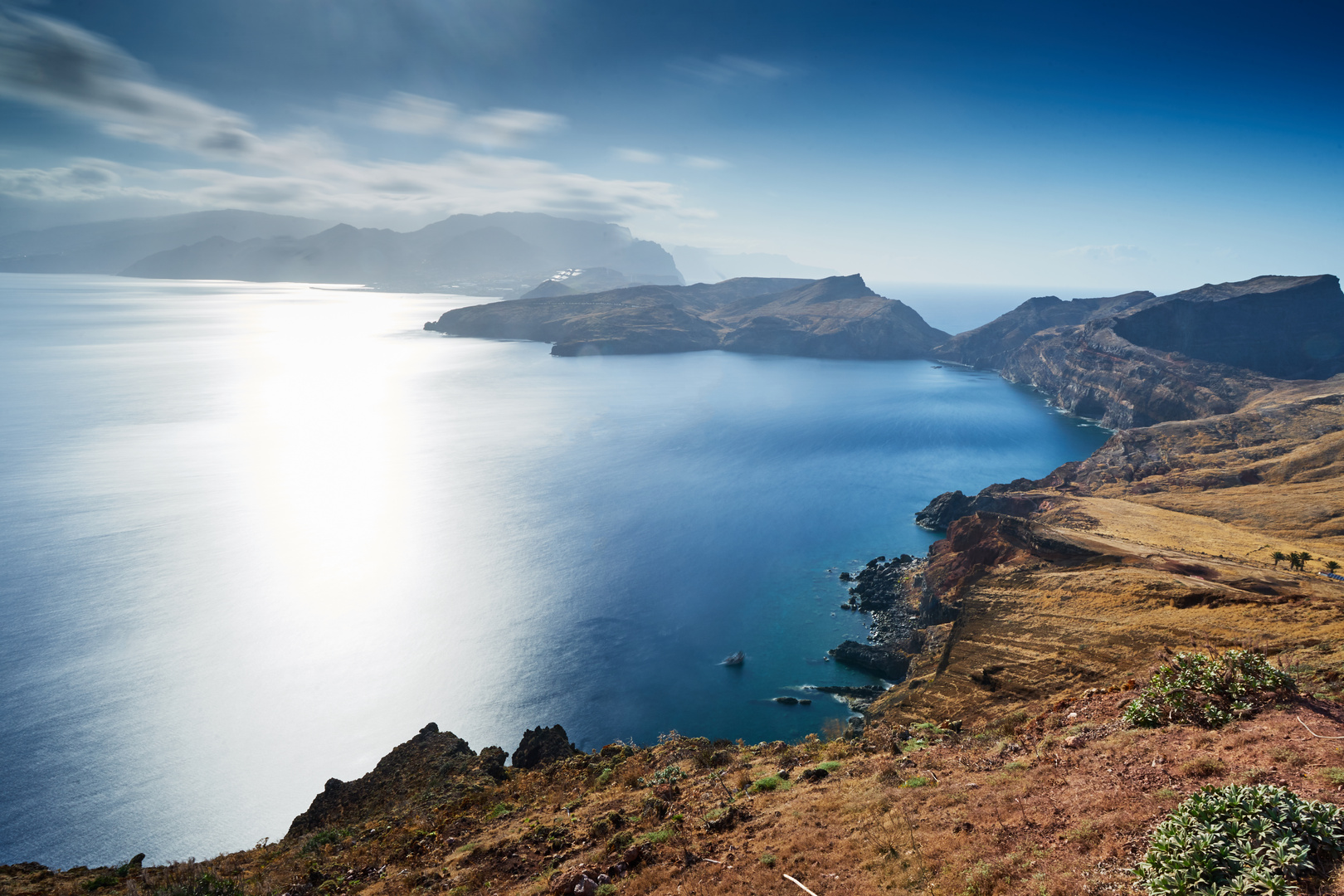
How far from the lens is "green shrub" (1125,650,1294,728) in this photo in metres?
12.8

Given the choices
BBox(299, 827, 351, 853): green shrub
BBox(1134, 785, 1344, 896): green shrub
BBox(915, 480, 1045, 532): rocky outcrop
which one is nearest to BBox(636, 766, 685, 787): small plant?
BBox(299, 827, 351, 853): green shrub

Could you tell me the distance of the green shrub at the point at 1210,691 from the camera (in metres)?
12.8

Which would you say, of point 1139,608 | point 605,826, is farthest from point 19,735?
point 1139,608

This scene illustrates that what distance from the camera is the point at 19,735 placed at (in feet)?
109

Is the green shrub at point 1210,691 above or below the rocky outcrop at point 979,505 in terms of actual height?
above

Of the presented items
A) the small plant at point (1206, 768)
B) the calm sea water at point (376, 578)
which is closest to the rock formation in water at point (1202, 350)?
the calm sea water at point (376, 578)

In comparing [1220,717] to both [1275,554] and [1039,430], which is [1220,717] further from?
[1039,430]

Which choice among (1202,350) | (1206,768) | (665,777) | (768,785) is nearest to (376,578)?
(665,777)

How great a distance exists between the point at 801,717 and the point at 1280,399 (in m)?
111

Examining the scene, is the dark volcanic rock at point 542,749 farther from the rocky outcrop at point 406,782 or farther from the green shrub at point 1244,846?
the green shrub at point 1244,846

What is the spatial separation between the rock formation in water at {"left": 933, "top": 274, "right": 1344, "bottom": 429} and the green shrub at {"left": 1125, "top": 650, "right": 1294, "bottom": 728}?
4824 inches

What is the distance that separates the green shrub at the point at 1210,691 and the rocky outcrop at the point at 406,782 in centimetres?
2155

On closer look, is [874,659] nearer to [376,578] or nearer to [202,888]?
[202,888]

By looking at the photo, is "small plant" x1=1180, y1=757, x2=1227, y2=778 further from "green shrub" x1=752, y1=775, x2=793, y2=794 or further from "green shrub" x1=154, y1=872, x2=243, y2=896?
"green shrub" x1=154, y1=872, x2=243, y2=896
